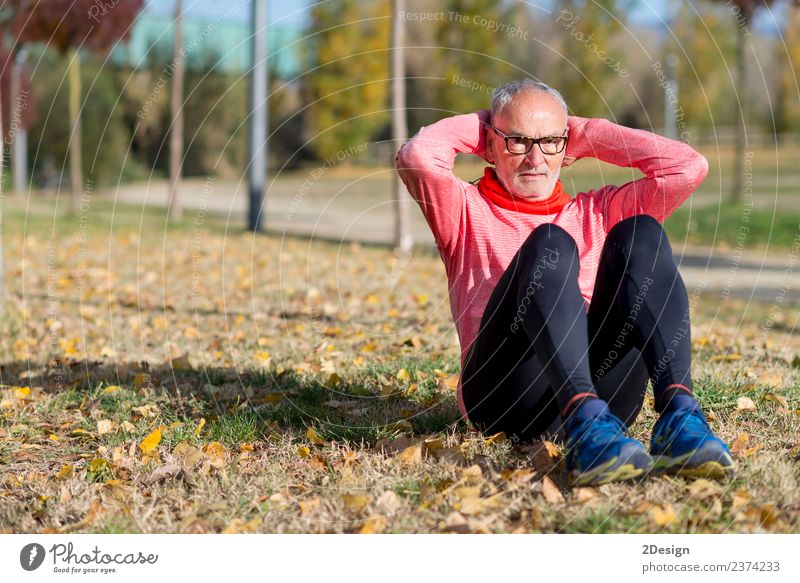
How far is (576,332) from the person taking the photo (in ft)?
8.43

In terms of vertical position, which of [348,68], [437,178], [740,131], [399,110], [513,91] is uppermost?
[348,68]

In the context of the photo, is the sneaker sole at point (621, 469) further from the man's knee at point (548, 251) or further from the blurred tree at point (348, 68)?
the blurred tree at point (348, 68)

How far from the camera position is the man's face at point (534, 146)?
2.87 metres

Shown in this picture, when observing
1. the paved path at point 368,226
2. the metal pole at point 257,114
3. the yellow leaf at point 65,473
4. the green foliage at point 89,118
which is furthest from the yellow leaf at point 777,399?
the green foliage at point 89,118

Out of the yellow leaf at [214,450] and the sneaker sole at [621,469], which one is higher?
the sneaker sole at [621,469]

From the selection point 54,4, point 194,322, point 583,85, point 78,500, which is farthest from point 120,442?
point 583,85

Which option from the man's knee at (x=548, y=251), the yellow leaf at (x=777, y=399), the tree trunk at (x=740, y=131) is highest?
the tree trunk at (x=740, y=131)

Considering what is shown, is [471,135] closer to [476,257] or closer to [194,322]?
[476,257]

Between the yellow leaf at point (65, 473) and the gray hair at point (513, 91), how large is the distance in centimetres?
181

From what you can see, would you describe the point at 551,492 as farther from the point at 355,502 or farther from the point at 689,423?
the point at 355,502

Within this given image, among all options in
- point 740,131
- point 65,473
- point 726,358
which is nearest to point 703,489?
point 65,473

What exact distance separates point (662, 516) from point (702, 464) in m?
0.21

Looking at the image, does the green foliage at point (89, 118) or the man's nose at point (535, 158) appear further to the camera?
the green foliage at point (89, 118)
